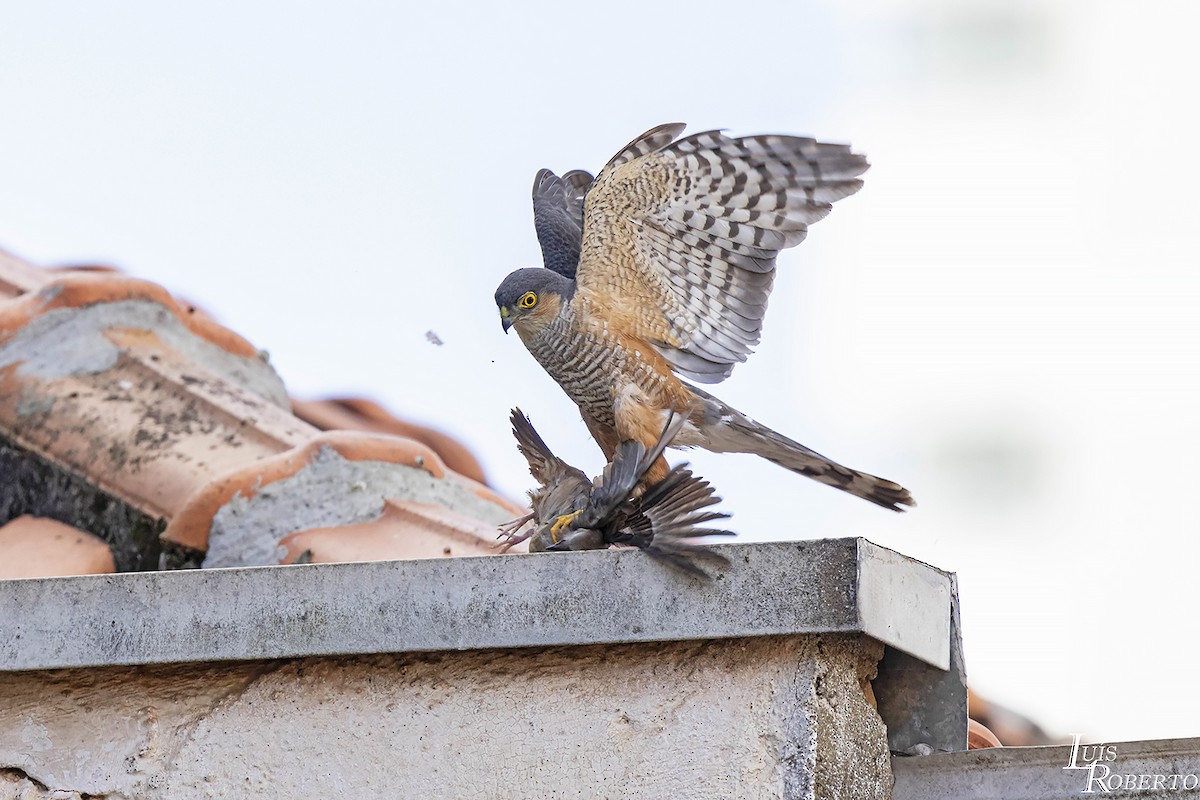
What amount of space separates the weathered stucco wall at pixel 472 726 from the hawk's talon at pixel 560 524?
0.33m

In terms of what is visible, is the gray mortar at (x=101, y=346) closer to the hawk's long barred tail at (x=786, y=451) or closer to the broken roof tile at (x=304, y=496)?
the broken roof tile at (x=304, y=496)

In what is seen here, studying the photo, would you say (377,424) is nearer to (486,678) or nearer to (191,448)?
(191,448)

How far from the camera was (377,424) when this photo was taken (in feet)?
17.8

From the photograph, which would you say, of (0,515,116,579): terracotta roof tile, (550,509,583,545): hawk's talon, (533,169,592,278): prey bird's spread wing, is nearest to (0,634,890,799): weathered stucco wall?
(550,509,583,545): hawk's talon

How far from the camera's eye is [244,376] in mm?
5242

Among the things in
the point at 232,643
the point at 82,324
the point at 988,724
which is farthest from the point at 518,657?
the point at 82,324

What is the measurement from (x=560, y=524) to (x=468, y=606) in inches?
14.8

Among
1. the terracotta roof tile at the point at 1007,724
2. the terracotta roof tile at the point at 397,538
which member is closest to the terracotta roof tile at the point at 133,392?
the terracotta roof tile at the point at 397,538

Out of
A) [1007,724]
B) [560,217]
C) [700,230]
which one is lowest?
[1007,724]

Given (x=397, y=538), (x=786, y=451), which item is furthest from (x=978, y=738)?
(x=397, y=538)

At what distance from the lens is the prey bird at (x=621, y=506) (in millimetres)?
2170

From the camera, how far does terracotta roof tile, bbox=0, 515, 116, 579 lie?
3973 millimetres

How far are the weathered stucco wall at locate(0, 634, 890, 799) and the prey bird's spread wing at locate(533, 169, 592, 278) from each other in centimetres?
128

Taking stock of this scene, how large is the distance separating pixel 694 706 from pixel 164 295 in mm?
3545
